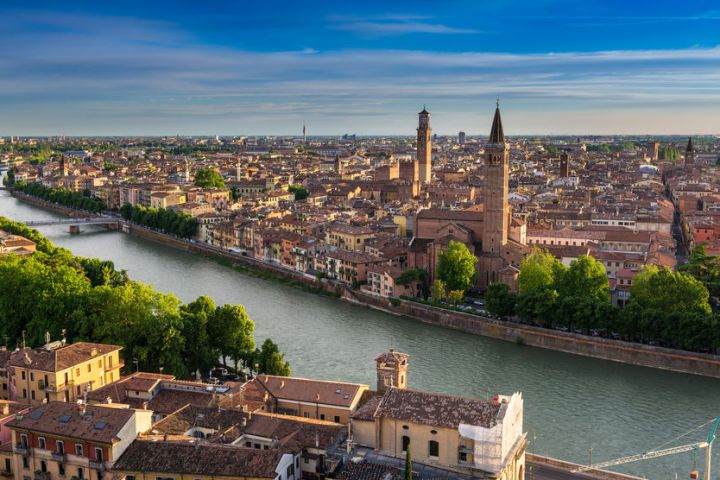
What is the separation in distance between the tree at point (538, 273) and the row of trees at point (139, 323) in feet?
23.5

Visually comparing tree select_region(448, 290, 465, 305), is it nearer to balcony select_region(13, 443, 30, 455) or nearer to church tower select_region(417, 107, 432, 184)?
balcony select_region(13, 443, 30, 455)

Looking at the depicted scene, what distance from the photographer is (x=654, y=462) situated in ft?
36.4

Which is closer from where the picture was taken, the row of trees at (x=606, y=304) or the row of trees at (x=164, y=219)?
the row of trees at (x=606, y=304)

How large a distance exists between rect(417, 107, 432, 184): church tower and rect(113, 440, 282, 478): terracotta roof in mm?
37770

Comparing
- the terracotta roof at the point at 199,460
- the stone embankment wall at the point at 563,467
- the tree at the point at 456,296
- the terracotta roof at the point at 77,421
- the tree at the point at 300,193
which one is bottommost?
the stone embankment wall at the point at 563,467

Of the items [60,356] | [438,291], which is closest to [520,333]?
[438,291]

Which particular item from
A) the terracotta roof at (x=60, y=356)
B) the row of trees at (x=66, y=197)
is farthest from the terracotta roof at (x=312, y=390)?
the row of trees at (x=66, y=197)

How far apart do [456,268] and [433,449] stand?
11.5 metres

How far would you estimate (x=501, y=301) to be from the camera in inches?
700

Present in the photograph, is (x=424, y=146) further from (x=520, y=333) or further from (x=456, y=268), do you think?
(x=520, y=333)

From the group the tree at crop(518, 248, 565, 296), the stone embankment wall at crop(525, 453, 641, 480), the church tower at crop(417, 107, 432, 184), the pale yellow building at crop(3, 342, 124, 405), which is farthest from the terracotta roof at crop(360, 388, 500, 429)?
the church tower at crop(417, 107, 432, 184)

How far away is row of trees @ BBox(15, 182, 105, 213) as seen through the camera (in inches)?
1640

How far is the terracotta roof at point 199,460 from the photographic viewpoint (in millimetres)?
7848

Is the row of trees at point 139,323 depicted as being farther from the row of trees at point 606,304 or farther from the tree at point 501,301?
the row of trees at point 606,304
